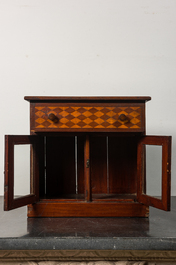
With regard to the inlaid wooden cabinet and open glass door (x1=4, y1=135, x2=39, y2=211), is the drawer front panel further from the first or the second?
open glass door (x1=4, y1=135, x2=39, y2=211)

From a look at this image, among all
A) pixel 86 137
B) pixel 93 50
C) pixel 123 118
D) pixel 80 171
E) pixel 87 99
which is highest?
pixel 93 50

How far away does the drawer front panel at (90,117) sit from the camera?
5.22 feet

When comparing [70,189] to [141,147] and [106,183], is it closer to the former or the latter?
[106,183]

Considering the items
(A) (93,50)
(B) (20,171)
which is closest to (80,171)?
(B) (20,171)

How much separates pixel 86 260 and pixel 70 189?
708 millimetres

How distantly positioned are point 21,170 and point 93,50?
1.31 m

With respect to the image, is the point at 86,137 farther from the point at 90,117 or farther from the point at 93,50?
the point at 93,50

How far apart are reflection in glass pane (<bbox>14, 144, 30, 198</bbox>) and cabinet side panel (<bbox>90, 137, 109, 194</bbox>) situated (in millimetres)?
526

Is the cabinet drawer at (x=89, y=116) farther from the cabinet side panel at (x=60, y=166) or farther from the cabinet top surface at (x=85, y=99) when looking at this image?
the cabinet side panel at (x=60, y=166)

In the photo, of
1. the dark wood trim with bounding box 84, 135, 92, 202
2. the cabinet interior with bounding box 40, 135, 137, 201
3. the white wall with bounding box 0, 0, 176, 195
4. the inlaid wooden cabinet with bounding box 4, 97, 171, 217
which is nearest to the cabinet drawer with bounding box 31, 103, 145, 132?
the inlaid wooden cabinet with bounding box 4, 97, 171, 217

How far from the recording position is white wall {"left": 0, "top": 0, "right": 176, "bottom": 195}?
7.73 ft

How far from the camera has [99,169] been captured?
198 centimetres

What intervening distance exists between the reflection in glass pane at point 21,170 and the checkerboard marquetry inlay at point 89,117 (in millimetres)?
185

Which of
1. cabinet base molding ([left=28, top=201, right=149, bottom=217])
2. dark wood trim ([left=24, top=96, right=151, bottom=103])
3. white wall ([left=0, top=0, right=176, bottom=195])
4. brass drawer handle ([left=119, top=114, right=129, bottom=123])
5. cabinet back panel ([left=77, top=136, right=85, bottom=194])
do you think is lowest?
cabinet base molding ([left=28, top=201, right=149, bottom=217])
